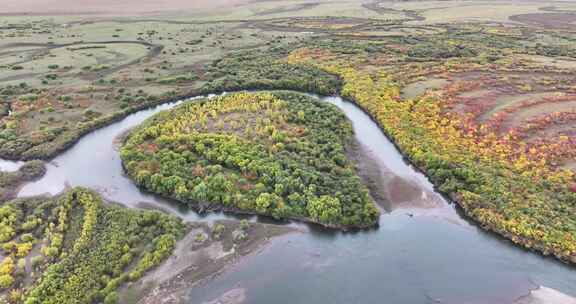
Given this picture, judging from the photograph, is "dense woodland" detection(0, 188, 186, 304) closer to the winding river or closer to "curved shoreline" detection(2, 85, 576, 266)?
the winding river

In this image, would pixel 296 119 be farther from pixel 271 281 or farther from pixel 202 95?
pixel 271 281

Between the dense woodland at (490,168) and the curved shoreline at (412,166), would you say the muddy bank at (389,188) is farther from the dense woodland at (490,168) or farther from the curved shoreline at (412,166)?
the dense woodland at (490,168)

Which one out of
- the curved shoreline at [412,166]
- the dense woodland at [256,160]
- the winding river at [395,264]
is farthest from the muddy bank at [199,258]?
the curved shoreline at [412,166]

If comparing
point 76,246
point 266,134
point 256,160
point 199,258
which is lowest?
point 199,258

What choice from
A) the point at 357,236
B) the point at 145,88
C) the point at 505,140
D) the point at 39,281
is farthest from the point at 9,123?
the point at 505,140

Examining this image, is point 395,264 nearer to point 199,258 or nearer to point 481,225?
→ point 481,225

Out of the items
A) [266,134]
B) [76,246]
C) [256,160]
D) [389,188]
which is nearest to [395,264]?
[389,188]
